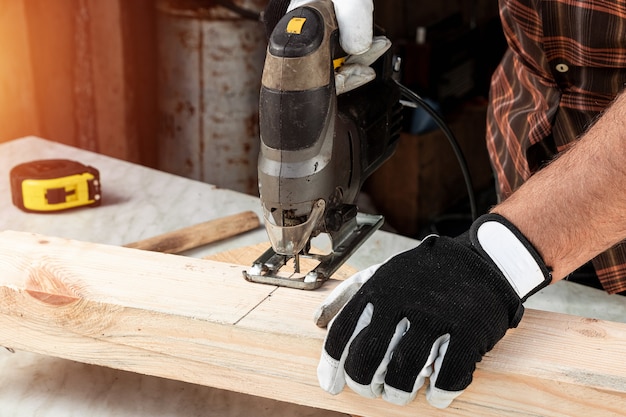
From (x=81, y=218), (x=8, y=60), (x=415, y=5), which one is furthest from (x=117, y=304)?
(x=415, y=5)

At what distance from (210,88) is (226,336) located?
6.14 feet

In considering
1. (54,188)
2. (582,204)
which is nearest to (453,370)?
(582,204)

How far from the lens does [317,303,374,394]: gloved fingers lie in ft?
3.22

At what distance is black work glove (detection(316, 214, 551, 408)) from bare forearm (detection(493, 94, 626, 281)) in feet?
0.09

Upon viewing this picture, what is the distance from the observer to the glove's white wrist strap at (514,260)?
105cm

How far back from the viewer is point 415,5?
378 cm

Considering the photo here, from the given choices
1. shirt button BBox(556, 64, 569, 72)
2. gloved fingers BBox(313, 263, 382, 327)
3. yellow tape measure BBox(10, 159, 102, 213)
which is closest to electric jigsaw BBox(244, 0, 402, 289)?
gloved fingers BBox(313, 263, 382, 327)

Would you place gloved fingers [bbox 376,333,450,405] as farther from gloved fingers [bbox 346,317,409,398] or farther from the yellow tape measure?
the yellow tape measure

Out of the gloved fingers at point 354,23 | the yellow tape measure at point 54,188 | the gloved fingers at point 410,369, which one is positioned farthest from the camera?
the yellow tape measure at point 54,188

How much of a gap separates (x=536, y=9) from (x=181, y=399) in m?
0.91

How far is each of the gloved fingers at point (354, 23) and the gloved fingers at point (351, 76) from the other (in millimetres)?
41

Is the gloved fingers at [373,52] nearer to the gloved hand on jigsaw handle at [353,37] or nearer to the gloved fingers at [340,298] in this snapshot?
the gloved hand on jigsaw handle at [353,37]

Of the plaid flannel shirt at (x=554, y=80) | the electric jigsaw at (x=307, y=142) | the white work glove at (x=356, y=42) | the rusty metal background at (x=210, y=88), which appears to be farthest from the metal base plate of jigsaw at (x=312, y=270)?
the rusty metal background at (x=210, y=88)

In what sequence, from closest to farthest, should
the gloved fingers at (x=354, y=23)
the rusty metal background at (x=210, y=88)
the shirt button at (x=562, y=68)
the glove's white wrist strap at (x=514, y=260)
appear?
the glove's white wrist strap at (x=514, y=260)
the gloved fingers at (x=354, y=23)
the shirt button at (x=562, y=68)
the rusty metal background at (x=210, y=88)
